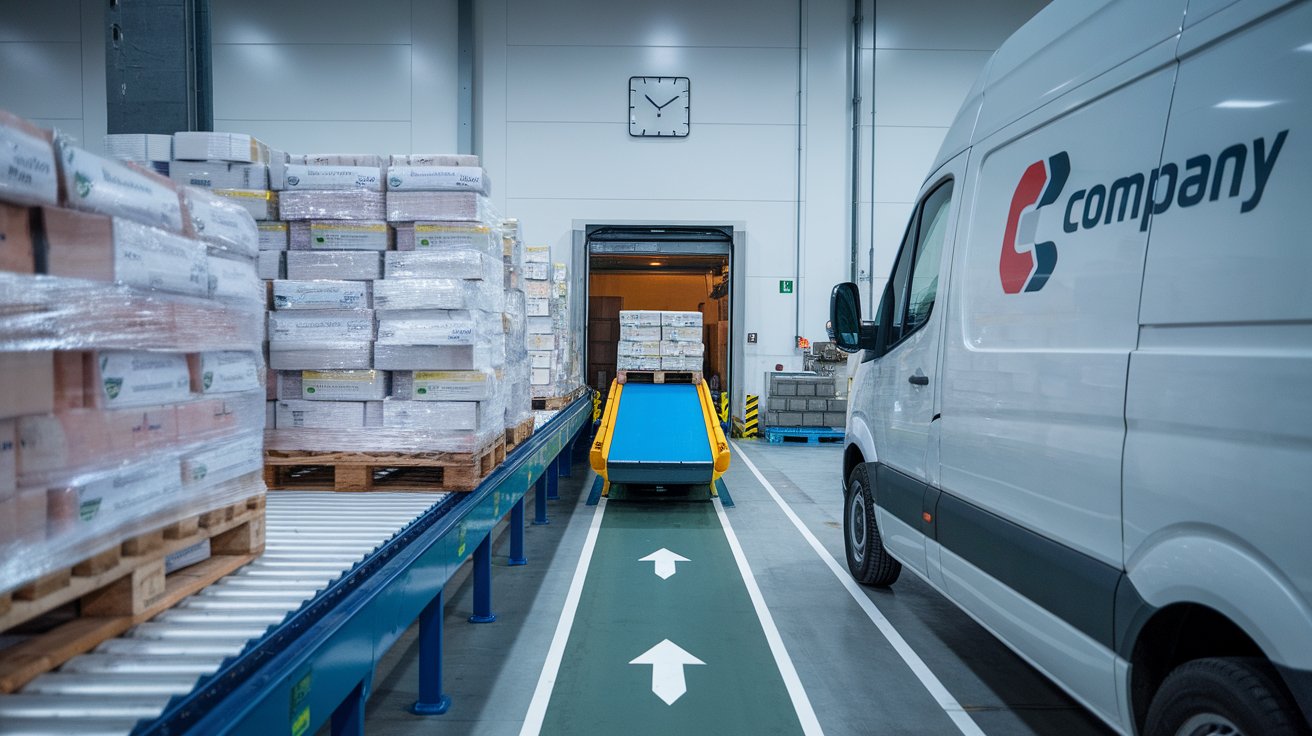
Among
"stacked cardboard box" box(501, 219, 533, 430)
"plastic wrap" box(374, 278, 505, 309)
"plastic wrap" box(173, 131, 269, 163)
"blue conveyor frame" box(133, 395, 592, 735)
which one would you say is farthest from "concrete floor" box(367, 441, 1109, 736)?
"plastic wrap" box(173, 131, 269, 163)

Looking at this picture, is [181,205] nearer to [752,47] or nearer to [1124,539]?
[1124,539]

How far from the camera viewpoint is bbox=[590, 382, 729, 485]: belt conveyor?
775 cm

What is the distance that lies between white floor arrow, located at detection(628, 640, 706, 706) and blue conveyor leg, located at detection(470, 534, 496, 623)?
107 centimetres

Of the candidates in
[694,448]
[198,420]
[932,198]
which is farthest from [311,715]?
[694,448]

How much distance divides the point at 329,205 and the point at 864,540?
393 centimetres

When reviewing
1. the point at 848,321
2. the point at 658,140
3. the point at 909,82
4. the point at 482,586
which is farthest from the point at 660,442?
the point at 909,82

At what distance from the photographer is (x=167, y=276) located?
6.97 ft

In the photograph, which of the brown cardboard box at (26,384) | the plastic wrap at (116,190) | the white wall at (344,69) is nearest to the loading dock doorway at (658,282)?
the white wall at (344,69)

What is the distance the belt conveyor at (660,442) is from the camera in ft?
25.4

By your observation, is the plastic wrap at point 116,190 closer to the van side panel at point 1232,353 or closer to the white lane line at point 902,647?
the van side panel at point 1232,353

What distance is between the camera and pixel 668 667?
3.97 m

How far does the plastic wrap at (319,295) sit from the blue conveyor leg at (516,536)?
2.28 meters

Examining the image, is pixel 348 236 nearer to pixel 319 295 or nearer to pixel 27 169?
pixel 319 295

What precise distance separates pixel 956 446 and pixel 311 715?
2.57 metres
